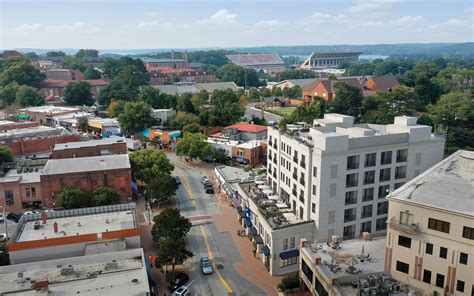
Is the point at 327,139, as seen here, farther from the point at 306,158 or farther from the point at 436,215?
the point at 436,215

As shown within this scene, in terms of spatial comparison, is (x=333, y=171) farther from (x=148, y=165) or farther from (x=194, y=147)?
(x=194, y=147)

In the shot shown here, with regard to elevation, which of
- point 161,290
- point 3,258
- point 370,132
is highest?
point 370,132

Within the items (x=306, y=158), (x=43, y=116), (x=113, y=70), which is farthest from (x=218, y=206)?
(x=113, y=70)

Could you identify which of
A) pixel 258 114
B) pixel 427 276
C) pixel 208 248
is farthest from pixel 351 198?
pixel 258 114

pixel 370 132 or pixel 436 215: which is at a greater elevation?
pixel 370 132

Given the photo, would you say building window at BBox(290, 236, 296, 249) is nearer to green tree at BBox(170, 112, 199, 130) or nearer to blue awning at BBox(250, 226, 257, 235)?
blue awning at BBox(250, 226, 257, 235)

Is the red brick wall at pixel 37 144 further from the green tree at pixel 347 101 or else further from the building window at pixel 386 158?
the green tree at pixel 347 101
